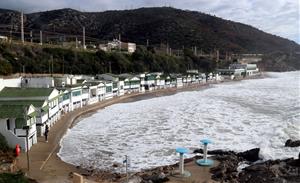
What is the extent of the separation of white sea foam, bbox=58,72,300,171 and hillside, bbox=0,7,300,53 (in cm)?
10868

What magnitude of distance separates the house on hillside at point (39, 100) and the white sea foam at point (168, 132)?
5.52 feet

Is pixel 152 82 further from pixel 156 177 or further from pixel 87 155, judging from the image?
pixel 156 177

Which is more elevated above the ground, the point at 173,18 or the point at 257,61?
the point at 173,18

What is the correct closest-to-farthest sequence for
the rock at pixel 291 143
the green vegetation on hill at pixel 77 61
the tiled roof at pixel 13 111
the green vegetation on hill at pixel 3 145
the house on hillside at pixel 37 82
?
the green vegetation on hill at pixel 3 145 → the tiled roof at pixel 13 111 → the rock at pixel 291 143 → the house on hillside at pixel 37 82 → the green vegetation on hill at pixel 77 61

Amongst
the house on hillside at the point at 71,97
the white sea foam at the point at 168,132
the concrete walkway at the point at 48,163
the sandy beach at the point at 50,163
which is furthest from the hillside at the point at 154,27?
the concrete walkway at the point at 48,163

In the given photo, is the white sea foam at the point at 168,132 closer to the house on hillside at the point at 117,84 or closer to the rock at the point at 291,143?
the rock at the point at 291,143

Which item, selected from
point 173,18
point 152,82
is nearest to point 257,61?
point 173,18

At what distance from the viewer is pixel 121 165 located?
57.0ft

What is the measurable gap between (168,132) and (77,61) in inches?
1600

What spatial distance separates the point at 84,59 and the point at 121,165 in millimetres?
47865

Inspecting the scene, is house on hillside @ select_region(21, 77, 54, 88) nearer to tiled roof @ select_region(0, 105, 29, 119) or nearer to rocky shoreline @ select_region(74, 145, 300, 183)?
tiled roof @ select_region(0, 105, 29, 119)

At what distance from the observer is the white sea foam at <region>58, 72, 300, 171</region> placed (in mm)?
18859

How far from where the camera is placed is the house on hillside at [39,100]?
73.6ft

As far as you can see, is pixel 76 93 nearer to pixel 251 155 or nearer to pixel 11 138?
pixel 11 138
